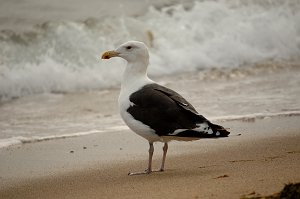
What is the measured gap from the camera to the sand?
17.0ft

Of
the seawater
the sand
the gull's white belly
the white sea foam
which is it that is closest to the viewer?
the sand

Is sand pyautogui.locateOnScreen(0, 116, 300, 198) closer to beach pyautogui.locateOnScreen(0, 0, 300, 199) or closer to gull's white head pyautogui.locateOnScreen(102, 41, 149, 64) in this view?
beach pyautogui.locateOnScreen(0, 0, 300, 199)

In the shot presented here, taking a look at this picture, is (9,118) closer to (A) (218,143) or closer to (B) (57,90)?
(B) (57,90)

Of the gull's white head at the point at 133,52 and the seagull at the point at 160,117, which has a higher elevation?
the gull's white head at the point at 133,52

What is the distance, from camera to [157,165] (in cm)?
662

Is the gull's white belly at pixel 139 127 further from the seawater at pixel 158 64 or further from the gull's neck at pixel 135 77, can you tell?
the seawater at pixel 158 64

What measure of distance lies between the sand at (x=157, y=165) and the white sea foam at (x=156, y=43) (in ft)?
13.3

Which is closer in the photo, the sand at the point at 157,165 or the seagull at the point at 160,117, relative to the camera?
the sand at the point at 157,165

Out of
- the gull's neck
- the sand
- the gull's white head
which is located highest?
the gull's white head

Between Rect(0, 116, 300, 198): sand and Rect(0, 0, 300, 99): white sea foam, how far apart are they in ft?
13.3

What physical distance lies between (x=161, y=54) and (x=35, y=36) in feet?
8.03

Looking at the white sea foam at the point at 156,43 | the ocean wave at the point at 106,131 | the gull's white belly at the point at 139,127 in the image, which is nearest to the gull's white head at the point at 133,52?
the gull's white belly at the point at 139,127

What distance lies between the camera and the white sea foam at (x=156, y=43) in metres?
12.1

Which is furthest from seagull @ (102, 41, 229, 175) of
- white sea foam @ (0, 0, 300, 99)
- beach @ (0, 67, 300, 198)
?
white sea foam @ (0, 0, 300, 99)
